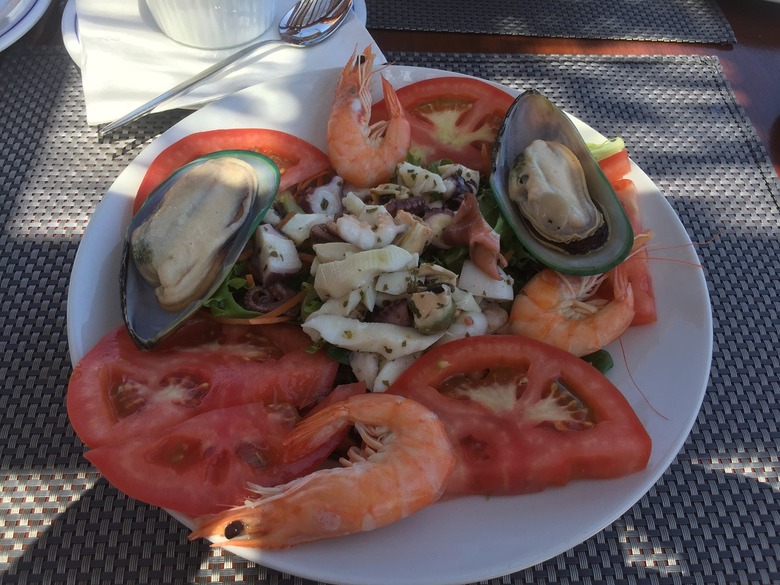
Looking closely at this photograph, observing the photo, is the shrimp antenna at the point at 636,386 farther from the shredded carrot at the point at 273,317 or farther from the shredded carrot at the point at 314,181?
the shredded carrot at the point at 314,181

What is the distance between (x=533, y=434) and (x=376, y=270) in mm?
468

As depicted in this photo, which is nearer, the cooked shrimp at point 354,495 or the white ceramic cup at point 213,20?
the cooked shrimp at point 354,495

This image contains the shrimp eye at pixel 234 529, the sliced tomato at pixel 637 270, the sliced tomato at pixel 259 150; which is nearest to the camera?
the shrimp eye at pixel 234 529

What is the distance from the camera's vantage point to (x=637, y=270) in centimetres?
145

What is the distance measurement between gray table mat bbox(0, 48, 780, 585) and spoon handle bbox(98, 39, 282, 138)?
0.08 metres

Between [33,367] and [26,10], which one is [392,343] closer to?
[33,367]

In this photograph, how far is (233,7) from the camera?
6.07 feet

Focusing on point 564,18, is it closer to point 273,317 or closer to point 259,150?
point 259,150

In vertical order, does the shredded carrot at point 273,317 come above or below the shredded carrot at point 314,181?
below

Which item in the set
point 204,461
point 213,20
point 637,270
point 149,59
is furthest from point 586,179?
point 149,59

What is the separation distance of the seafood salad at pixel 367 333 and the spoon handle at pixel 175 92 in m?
0.44

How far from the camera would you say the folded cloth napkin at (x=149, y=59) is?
189cm

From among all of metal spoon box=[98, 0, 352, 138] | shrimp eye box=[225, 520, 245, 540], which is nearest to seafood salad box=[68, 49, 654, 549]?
shrimp eye box=[225, 520, 245, 540]

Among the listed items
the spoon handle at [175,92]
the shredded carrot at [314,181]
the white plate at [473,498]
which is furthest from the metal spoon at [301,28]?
the shredded carrot at [314,181]
